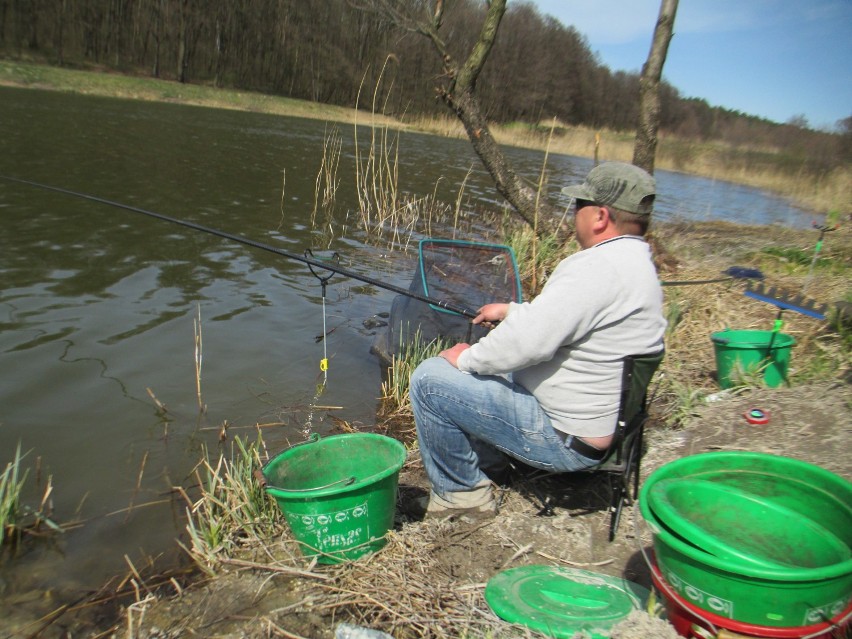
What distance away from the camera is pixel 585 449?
7.79 feet

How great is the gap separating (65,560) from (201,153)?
1351 cm

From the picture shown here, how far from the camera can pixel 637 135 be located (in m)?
6.69

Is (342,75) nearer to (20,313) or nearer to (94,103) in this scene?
(94,103)

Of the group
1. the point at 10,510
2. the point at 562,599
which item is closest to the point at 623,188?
the point at 562,599

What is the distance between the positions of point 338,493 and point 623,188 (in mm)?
1465

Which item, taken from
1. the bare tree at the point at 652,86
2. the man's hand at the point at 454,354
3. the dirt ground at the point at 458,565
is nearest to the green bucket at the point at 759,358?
the dirt ground at the point at 458,565

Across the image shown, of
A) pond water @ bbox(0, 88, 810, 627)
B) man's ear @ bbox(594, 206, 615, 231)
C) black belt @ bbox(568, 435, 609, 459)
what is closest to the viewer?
man's ear @ bbox(594, 206, 615, 231)

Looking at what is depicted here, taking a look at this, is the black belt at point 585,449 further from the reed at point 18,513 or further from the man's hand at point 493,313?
the reed at point 18,513

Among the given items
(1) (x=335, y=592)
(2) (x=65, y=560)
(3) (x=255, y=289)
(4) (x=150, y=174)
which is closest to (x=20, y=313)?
(3) (x=255, y=289)

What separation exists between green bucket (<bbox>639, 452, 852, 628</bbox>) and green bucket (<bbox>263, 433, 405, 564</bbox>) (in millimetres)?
1001

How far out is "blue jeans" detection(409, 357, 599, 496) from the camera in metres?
2.42

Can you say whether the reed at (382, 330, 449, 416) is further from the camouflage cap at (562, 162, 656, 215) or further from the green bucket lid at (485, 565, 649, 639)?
the camouflage cap at (562, 162, 656, 215)

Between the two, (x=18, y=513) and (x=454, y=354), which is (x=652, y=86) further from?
(x=18, y=513)

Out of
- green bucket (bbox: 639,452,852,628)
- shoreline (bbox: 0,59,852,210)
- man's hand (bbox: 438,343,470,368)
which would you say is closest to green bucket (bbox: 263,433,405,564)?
man's hand (bbox: 438,343,470,368)
